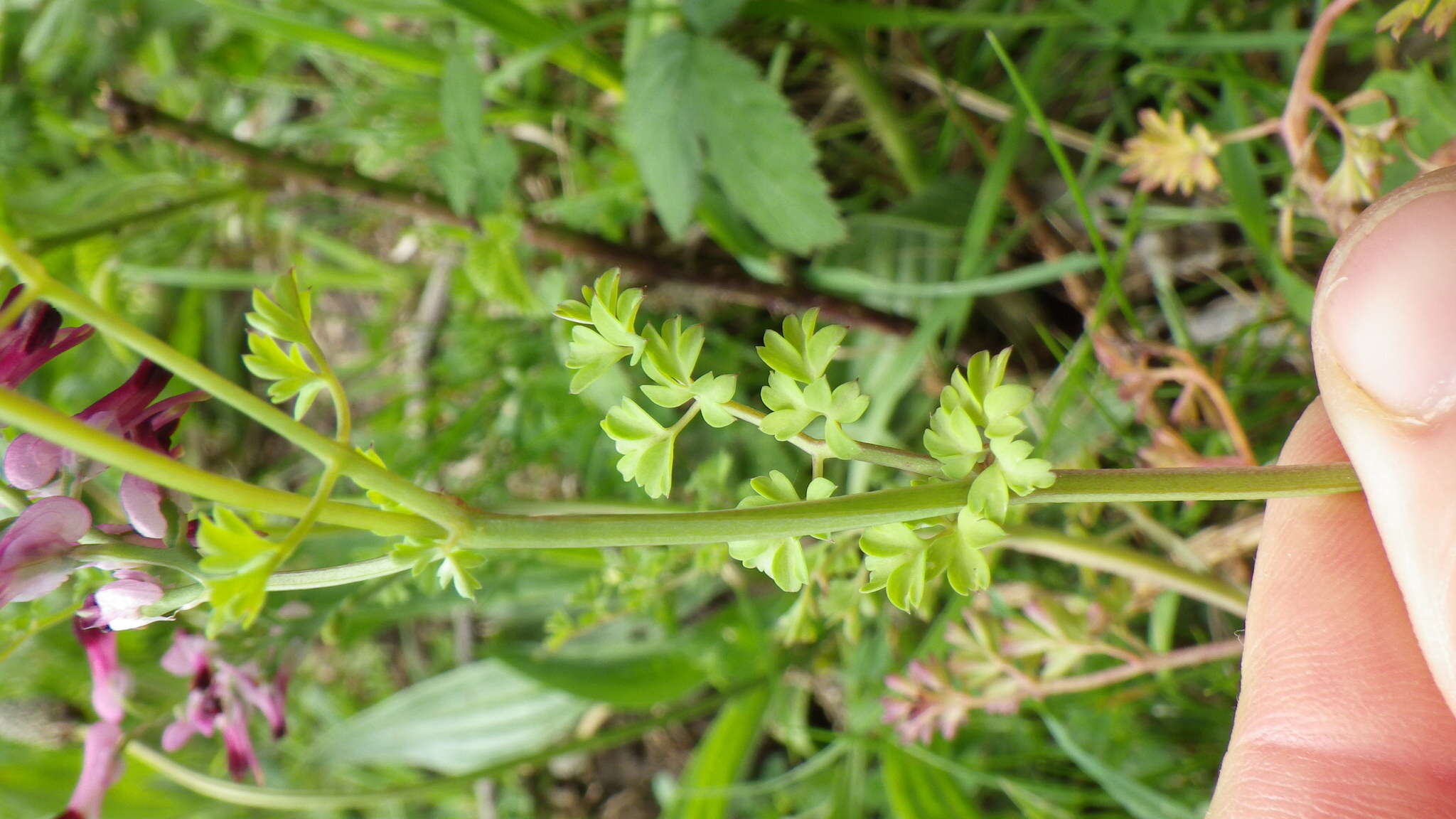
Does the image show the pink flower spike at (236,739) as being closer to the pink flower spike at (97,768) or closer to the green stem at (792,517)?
the pink flower spike at (97,768)

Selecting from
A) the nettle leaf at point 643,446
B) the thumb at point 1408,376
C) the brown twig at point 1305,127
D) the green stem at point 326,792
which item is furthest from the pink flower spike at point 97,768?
the brown twig at point 1305,127

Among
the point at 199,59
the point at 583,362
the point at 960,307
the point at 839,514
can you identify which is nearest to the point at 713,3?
the point at 960,307

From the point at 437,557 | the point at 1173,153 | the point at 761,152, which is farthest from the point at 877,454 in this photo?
the point at 761,152

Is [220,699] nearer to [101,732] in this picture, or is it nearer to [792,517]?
[101,732]

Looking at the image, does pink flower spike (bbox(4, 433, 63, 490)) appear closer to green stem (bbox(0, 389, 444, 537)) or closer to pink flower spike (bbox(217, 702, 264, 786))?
green stem (bbox(0, 389, 444, 537))

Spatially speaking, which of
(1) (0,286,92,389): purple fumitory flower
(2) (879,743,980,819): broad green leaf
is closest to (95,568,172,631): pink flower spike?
(1) (0,286,92,389): purple fumitory flower

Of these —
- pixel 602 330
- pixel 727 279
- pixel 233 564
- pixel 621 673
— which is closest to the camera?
pixel 233 564
